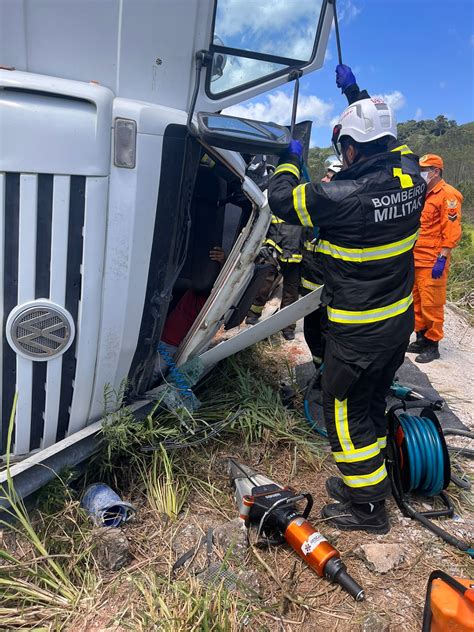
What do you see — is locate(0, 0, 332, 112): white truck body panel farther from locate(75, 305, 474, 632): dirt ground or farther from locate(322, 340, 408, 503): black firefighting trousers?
locate(75, 305, 474, 632): dirt ground

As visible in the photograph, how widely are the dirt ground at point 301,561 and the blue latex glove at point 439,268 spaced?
2723mm

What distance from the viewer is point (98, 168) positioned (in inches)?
75.2

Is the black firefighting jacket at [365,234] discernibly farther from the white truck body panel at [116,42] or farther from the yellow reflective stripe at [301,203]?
the white truck body panel at [116,42]

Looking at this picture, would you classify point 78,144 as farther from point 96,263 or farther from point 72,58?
point 96,263

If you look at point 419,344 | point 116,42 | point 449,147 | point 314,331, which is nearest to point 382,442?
point 314,331

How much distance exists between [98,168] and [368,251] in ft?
4.16

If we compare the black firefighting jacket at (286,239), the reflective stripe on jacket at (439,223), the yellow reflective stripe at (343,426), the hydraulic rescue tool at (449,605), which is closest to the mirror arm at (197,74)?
the yellow reflective stripe at (343,426)

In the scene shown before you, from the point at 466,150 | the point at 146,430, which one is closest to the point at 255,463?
the point at 146,430

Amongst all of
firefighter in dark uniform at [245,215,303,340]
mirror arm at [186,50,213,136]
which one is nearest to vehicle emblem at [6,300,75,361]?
mirror arm at [186,50,213,136]

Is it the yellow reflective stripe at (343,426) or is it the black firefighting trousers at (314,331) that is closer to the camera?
the yellow reflective stripe at (343,426)

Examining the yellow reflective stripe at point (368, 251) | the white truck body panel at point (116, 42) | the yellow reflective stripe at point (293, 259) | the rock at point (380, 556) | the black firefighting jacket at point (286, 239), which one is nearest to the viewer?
the white truck body panel at point (116, 42)

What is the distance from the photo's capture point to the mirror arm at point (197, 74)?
6.81 ft

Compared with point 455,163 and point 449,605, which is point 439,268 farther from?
point 455,163

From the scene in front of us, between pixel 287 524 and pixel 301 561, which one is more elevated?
pixel 287 524
